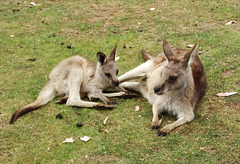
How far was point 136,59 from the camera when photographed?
703 centimetres

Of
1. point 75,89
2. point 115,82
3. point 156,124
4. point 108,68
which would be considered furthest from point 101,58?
point 156,124

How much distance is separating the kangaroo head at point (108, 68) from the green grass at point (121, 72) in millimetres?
375

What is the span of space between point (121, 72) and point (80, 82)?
1090 millimetres

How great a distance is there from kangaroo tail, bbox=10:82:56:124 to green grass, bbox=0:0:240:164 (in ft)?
0.25

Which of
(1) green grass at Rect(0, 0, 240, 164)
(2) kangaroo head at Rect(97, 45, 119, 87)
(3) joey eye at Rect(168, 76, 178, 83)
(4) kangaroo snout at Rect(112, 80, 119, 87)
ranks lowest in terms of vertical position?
(1) green grass at Rect(0, 0, 240, 164)

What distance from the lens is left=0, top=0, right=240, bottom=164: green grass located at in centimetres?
432

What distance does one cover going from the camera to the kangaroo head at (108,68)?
5.54m

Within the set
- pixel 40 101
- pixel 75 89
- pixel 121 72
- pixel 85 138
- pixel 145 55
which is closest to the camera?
pixel 85 138

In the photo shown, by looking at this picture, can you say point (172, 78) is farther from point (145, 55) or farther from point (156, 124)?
point (145, 55)

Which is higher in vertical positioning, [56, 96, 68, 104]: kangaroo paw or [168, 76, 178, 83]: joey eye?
[168, 76, 178, 83]: joey eye

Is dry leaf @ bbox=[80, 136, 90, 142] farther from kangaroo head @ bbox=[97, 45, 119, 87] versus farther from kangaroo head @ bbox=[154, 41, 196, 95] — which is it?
kangaroo head @ bbox=[97, 45, 119, 87]

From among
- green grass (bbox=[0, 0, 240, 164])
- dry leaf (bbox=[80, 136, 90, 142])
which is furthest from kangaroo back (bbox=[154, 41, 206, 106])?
dry leaf (bbox=[80, 136, 90, 142])

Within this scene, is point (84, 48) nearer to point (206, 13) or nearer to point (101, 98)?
point (101, 98)

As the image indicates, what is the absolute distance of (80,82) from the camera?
5719mm
